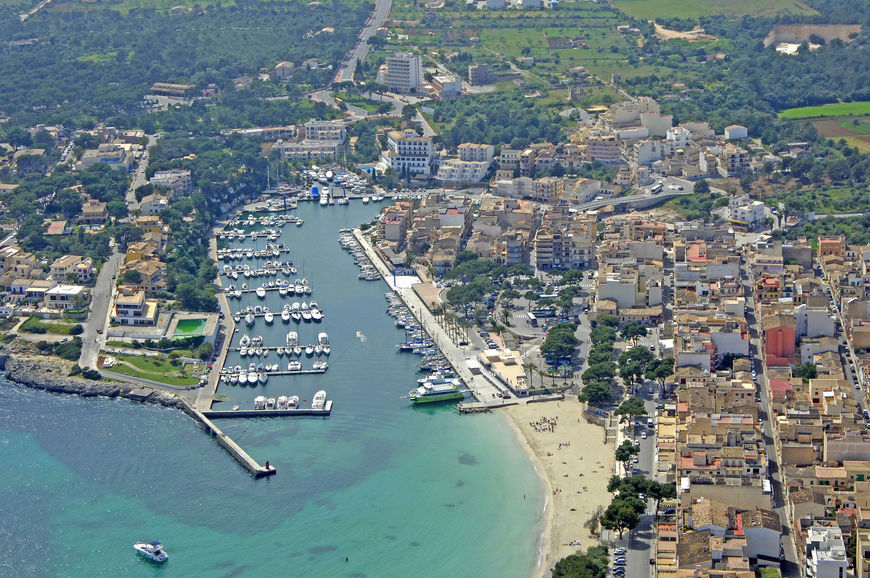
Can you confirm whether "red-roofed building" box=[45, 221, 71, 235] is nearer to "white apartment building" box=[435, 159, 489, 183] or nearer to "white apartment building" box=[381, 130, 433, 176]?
"white apartment building" box=[381, 130, 433, 176]

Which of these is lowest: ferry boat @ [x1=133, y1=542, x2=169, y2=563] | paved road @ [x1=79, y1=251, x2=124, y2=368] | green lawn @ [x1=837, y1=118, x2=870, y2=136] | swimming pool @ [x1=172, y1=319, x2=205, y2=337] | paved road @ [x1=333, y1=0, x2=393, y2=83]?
paved road @ [x1=333, y1=0, x2=393, y2=83]

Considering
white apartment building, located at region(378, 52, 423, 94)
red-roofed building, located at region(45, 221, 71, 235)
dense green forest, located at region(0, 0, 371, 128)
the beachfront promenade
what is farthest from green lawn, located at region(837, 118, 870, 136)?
red-roofed building, located at region(45, 221, 71, 235)

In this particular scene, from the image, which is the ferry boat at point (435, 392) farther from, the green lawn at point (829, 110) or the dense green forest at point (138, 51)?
the green lawn at point (829, 110)

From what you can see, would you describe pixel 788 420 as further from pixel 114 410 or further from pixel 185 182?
pixel 185 182

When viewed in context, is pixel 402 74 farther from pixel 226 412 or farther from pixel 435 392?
pixel 226 412

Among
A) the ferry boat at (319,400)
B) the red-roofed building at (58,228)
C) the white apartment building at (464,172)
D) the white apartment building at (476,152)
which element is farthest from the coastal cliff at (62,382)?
the white apartment building at (476,152)
